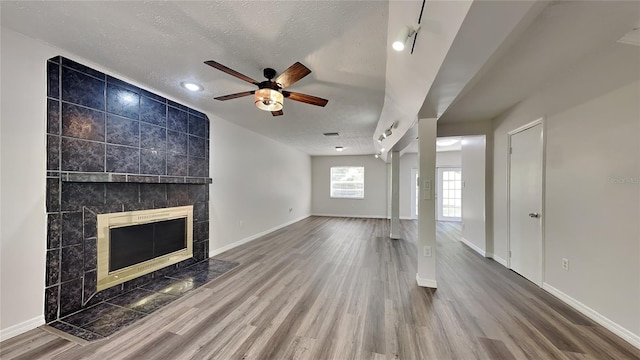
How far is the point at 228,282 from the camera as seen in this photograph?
2.87m

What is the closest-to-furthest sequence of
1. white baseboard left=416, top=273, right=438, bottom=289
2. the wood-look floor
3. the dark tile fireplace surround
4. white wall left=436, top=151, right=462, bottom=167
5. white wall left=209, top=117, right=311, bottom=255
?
the wood-look floor, the dark tile fireplace surround, white baseboard left=416, top=273, right=438, bottom=289, white wall left=209, top=117, right=311, bottom=255, white wall left=436, top=151, right=462, bottom=167

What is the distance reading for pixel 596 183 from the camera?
6.86ft

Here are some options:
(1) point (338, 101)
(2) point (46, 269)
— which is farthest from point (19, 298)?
(1) point (338, 101)

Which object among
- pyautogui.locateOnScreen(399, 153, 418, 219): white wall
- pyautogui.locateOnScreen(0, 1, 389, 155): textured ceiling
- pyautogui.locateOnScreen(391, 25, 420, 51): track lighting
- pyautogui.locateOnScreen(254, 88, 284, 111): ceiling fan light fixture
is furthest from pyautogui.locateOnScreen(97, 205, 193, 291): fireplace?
pyautogui.locateOnScreen(399, 153, 418, 219): white wall

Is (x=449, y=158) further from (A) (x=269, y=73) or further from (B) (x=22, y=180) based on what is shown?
(B) (x=22, y=180)

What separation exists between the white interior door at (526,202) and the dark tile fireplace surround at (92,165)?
16.0 feet

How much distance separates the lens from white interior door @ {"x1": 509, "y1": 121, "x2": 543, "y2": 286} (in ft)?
9.16

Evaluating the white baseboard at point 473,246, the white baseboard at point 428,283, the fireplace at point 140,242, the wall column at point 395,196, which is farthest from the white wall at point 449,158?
the fireplace at point 140,242

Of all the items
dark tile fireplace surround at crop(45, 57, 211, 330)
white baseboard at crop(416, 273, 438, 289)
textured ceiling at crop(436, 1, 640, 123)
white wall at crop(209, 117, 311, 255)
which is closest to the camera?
textured ceiling at crop(436, 1, 640, 123)

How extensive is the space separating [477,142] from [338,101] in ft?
9.66

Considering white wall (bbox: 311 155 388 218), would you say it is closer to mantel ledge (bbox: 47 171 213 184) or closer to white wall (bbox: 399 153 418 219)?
white wall (bbox: 399 153 418 219)

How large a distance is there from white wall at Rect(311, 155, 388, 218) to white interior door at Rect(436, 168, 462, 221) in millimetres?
1867

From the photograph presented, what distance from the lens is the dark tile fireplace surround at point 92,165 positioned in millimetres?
2076

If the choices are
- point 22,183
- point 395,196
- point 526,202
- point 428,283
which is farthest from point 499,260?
point 22,183
